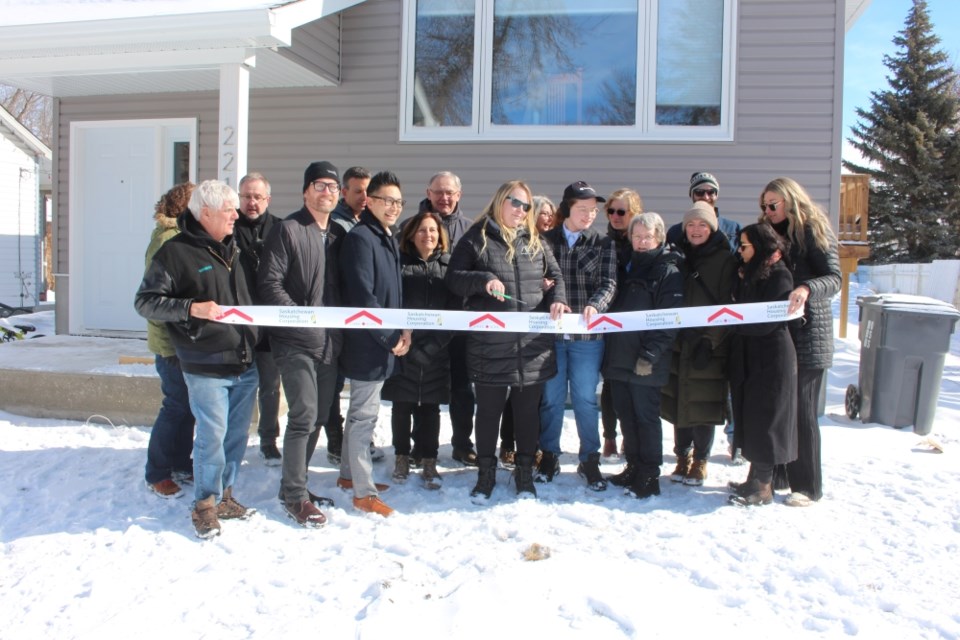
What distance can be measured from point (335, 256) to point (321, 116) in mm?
3895

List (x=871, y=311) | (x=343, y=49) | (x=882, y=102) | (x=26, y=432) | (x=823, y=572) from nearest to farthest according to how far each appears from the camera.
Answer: (x=823, y=572)
(x=26, y=432)
(x=871, y=311)
(x=343, y=49)
(x=882, y=102)

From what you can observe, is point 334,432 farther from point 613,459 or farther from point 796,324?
point 796,324

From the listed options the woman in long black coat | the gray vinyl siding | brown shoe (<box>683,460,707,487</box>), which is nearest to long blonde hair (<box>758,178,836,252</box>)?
the woman in long black coat

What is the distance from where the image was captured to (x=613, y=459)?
4672 mm

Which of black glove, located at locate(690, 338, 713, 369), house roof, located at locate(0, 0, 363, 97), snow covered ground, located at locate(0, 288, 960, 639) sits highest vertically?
house roof, located at locate(0, 0, 363, 97)

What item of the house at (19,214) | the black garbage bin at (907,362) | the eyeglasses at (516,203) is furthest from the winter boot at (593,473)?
the house at (19,214)

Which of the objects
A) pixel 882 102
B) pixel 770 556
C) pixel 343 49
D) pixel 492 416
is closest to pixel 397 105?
pixel 343 49

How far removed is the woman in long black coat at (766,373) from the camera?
3.72 metres

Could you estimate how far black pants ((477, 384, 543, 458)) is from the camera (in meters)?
3.85

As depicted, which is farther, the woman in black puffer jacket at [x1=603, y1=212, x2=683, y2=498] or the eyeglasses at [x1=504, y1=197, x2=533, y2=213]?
the woman in black puffer jacket at [x1=603, y1=212, x2=683, y2=498]

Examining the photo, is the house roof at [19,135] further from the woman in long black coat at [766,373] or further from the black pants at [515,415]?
the woman in long black coat at [766,373]

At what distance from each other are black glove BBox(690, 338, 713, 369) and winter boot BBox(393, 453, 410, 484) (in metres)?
1.80

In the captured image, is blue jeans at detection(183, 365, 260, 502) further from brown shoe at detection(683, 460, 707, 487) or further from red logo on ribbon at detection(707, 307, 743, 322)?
brown shoe at detection(683, 460, 707, 487)

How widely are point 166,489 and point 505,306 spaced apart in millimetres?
2166
